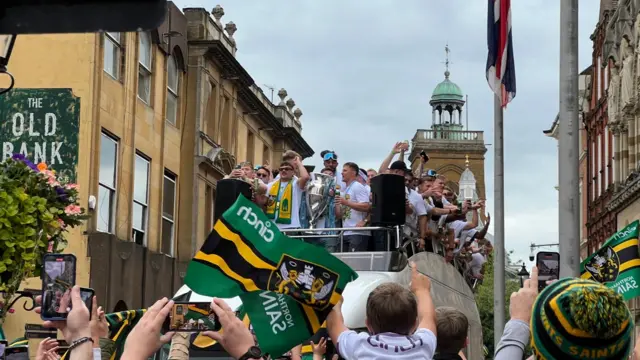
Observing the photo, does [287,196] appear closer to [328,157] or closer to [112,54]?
[328,157]

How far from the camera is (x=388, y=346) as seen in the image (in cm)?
550

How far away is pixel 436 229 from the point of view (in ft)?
56.6

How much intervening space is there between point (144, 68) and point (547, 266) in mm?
25827

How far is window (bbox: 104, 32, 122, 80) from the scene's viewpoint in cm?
2966

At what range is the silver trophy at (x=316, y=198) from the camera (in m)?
15.6

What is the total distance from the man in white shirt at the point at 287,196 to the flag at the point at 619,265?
607 cm

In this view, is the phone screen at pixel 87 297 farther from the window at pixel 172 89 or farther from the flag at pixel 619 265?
the window at pixel 172 89

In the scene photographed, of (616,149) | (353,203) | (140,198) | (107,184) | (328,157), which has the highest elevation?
(616,149)

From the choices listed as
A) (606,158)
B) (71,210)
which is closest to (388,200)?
(71,210)

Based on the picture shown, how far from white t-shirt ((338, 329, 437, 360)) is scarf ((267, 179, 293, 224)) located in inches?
384

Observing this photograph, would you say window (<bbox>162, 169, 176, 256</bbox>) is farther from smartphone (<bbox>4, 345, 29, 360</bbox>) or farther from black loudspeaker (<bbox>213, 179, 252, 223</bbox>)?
smartphone (<bbox>4, 345, 29, 360</bbox>)

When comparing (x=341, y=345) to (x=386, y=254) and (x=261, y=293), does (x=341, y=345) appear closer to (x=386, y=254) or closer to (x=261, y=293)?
(x=261, y=293)

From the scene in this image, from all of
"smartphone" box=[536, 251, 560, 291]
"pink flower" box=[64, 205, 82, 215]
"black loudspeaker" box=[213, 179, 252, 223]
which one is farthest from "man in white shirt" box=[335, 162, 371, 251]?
"smartphone" box=[536, 251, 560, 291]

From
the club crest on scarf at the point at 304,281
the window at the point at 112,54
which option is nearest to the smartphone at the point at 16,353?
the club crest on scarf at the point at 304,281
